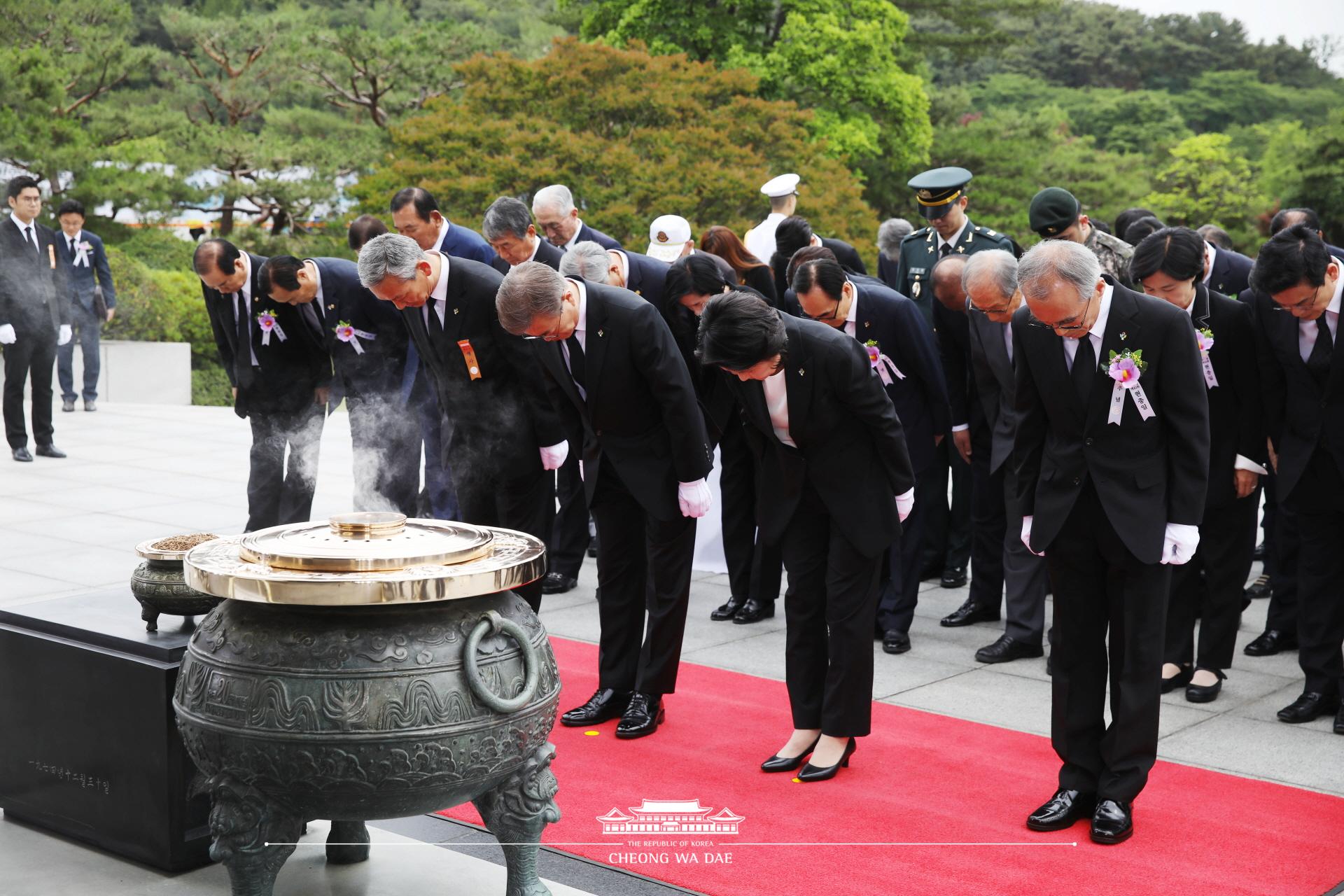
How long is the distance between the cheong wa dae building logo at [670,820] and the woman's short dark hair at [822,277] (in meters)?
1.90

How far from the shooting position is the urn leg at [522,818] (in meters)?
3.05

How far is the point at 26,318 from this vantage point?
9391mm

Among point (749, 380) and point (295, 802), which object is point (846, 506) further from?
point (295, 802)

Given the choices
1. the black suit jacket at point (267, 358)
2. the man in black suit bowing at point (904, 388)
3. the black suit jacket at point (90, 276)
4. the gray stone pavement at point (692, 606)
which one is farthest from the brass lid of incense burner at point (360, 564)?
the black suit jacket at point (90, 276)

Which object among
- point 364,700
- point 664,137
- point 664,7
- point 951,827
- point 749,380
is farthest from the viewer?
point 664,7

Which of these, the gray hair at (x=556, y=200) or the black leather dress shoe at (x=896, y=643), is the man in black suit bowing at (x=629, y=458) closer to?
the black leather dress shoe at (x=896, y=643)

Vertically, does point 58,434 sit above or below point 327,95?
below

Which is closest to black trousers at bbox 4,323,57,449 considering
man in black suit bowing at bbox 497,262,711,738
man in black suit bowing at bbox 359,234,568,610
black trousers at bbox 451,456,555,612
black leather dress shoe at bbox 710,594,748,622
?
man in black suit bowing at bbox 359,234,568,610

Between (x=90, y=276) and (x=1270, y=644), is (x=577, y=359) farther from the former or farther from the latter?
(x=90, y=276)

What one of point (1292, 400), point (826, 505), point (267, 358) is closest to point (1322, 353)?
point (1292, 400)

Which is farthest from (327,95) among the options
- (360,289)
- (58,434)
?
(360,289)

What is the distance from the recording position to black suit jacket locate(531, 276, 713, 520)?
166 inches

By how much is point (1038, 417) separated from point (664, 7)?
18130 mm

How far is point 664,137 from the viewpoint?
53.4ft
